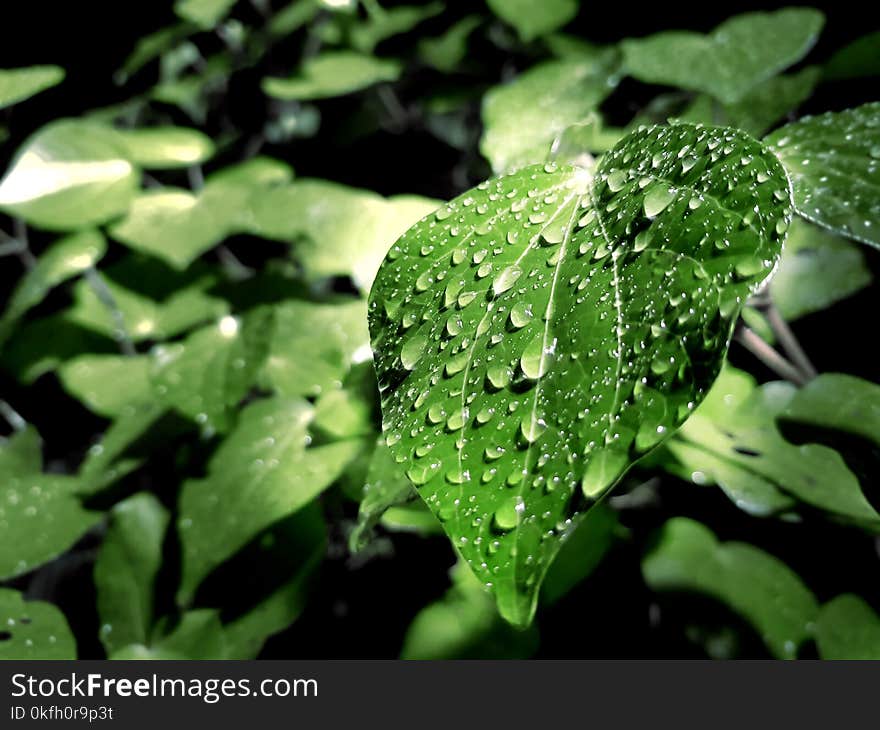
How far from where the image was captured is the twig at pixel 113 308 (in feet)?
2.74

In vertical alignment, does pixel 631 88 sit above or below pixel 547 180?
below

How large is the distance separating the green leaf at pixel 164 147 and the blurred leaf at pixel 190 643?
0.61 metres

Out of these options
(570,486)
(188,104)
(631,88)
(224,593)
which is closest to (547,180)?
(570,486)

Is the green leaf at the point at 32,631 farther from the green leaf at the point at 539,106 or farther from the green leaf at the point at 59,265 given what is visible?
the green leaf at the point at 539,106

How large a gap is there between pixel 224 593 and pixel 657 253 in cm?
52

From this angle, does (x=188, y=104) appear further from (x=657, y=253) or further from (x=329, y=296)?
(x=657, y=253)

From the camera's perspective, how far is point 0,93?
548 millimetres

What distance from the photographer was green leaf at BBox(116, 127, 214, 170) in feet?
2.83

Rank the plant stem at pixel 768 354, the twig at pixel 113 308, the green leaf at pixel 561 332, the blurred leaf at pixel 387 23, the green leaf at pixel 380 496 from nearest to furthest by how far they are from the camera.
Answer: the green leaf at pixel 561 332 → the green leaf at pixel 380 496 → the plant stem at pixel 768 354 → the twig at pixel 113 308 → the blurred leaf at pixel 387 23

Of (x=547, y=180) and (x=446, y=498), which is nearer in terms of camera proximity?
(x=446, y=498)

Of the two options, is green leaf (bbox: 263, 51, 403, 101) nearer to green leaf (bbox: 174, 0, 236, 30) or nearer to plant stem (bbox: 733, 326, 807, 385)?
green leaf (bbox: 174, 0, 236, 30)

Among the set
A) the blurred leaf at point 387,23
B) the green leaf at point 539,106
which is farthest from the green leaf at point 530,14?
the blurred leaf at point 387,23

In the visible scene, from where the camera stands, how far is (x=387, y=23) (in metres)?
1.03

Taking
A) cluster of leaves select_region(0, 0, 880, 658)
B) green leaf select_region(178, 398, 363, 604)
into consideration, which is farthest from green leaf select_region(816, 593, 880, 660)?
green leaf select_region(178, 398, 363, 604)
